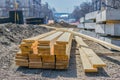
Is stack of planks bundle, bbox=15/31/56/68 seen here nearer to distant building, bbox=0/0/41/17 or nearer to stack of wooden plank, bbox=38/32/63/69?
stack of wooden plank, bbox=38/32/63/69

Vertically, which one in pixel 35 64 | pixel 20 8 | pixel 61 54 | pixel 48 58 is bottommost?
pixel 35 64

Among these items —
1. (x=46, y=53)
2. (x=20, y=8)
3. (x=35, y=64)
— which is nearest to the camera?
(x=46, y=53)

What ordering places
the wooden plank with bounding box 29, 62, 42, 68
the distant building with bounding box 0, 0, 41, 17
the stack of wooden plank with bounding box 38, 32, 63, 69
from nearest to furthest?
1. the stack of wooden plank with bounding box 38, 32, 63, 69
2. the wooden plank with bounding box 29, 62, 42, 68
3. the distant building with bounding box 0, 0, 41, 17

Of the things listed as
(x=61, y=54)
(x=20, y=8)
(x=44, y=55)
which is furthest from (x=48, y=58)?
(x=20, y=8)

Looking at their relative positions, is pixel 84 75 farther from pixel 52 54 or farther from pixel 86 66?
pixel 52 54

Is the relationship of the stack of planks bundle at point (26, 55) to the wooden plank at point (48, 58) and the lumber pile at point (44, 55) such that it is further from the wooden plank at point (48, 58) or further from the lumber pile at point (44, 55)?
the wooden plank at point (48, 58)

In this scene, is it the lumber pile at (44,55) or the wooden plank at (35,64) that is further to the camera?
the wooden plank at (35,64)

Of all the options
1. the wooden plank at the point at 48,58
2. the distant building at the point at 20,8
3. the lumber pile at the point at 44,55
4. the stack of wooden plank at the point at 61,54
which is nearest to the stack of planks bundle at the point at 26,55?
the lumber pile at the point at 44,55

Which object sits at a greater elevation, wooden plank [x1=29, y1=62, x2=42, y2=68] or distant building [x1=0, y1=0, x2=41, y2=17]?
distant building [x1=0, y1=0, x2=41, y2=17]

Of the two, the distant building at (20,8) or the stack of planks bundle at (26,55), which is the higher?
the distant building at (20,8)

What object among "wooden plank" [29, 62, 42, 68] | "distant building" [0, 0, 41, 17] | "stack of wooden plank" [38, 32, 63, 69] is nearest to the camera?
"stack of wooden plank" [38, 32, 63, 69]

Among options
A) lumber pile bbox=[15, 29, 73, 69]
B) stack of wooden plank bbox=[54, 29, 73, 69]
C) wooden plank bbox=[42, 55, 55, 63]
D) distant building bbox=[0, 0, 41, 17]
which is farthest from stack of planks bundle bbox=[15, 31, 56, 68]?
distant building bbox=[0, 0, 41, 17]

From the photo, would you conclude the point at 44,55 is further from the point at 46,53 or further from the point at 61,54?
the point at 61,54

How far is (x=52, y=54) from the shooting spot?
623 cm
